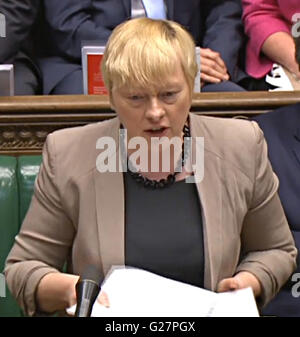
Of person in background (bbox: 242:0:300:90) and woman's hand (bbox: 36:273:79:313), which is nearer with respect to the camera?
woman's hand (bbox: 36:273:79:313)

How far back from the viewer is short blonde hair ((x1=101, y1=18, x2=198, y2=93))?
1104 millimetres

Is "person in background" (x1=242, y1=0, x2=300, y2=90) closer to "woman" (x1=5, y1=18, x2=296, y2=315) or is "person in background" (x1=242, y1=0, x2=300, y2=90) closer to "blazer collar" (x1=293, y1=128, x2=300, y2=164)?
"blazer collar" (x1=293, y1=128, x2=300, y2=164)

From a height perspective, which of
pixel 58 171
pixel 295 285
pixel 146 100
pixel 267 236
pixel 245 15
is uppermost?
pixel 245 15

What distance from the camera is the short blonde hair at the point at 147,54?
1.10 metres

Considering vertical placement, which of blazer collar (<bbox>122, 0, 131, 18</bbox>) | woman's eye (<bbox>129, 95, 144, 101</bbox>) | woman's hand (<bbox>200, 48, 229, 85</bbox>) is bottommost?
woman's eye (<bbox>129, 95, 144, 101</bbox>)

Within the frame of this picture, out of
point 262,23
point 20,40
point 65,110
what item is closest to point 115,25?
point 20,40

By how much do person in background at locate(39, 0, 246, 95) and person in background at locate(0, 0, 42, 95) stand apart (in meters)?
0.03

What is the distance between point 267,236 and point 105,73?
365 mm

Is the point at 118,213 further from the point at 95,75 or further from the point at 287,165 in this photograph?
the point at 95,75

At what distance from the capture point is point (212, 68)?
2.01 m

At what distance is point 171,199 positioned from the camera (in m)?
1.22

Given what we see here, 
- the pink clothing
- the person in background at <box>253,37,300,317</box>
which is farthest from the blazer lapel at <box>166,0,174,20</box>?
the person in background at <box>253,37,300,317</box>

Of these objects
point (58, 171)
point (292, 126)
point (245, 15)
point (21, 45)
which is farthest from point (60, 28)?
point (58, 171)

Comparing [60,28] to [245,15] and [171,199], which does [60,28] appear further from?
[171,199]
